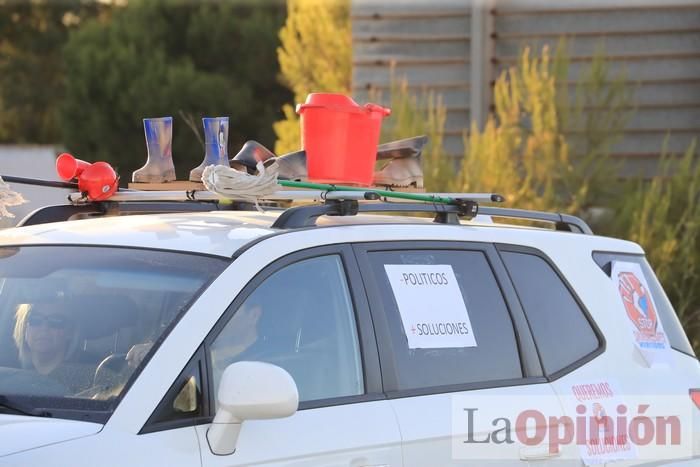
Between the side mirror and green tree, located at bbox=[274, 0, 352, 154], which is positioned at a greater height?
the side mirror

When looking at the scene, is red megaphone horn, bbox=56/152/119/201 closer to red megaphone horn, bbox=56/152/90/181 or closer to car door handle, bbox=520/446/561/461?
red megaphone horn, bbox=56/152/90/181

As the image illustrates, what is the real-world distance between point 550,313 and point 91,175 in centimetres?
175

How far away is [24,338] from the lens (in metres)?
3.96

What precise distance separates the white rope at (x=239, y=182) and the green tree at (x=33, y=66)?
39.4 meters

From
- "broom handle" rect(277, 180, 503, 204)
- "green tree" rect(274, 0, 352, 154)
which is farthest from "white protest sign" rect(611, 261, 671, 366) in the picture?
"green tree" rect(274, 0, 352, 154)

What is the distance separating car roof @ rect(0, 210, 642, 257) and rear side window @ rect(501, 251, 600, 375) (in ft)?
0.35

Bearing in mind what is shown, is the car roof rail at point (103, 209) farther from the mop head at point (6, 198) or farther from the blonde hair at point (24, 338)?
the blonde hair at point (24, 338)

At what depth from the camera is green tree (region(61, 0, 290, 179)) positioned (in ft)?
99.3

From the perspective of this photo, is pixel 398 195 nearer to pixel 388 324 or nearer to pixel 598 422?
pixel 388 324

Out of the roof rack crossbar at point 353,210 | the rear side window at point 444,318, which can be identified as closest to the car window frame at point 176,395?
the roof rack crossbar at point 353,210

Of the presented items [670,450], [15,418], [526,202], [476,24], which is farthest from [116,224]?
[476,24]

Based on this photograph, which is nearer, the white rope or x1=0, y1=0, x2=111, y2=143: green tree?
the white rope

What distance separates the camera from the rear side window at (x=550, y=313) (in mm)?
4766

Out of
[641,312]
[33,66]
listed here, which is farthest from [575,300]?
[33,66]
